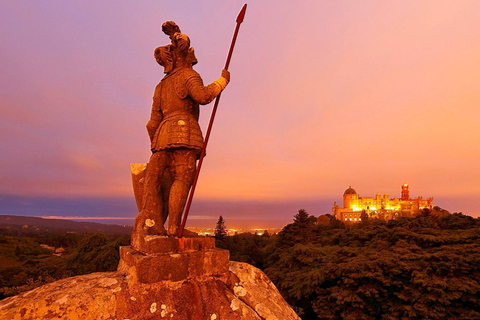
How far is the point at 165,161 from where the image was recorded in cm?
365

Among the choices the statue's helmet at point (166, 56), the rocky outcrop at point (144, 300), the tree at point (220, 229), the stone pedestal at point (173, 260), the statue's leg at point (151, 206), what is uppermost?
the statue's helmet at point (166, 56)

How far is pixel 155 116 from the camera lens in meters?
3.94

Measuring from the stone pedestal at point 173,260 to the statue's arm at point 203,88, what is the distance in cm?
180

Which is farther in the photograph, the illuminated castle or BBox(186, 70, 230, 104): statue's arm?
the illuminated castle

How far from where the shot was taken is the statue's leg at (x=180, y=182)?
3498 mm

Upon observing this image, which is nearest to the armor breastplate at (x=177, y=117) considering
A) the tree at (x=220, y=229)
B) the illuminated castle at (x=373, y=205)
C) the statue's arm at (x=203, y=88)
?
the statue's arm at (x=203, y=88)

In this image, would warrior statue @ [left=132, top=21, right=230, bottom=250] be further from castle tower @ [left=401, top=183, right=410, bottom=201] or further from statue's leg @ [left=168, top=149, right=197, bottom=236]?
castle tower @ [left=401, top=183, right=410, bottom=201]

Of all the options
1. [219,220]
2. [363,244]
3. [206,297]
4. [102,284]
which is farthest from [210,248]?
[219,220]

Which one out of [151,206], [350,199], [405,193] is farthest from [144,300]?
[405,193]

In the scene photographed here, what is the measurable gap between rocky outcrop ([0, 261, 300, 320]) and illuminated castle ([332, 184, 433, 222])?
67.9 m

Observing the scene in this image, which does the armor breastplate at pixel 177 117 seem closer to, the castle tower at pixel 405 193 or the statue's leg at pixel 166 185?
the statue's leg at pixel 166 185

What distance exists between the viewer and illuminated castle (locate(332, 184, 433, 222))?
65.8 m

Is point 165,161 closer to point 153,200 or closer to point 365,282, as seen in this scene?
point 153,200

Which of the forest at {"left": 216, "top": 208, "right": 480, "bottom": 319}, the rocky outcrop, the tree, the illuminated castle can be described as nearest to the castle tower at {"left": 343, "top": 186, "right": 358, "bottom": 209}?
the illuminated castle
